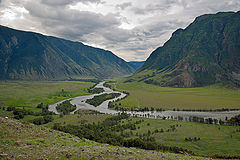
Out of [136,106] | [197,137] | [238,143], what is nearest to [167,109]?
[136,106]

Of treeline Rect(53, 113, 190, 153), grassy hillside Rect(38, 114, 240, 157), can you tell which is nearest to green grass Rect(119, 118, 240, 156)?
grassy hillside Rect(38, 114, 240, 157)

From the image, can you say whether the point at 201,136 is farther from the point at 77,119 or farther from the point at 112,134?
the point at 77,119

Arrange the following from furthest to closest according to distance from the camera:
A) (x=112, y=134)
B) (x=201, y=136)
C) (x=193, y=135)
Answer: (x=193, y=135) < (x=201, y=136) < (x=112, y=134)

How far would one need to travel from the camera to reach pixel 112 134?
212 ft

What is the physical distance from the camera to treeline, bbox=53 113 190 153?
5166 centimetres

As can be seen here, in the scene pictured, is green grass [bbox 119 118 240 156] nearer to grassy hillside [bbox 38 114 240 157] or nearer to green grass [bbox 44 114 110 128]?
grassy hillside [bbox 38 114 240 157]

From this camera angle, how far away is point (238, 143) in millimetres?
58812

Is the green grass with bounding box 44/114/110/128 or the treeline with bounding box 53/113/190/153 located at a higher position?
the treeline with bounding box 53/113/190/153

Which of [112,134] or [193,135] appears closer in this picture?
[112,134]

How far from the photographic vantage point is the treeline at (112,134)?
169 feet

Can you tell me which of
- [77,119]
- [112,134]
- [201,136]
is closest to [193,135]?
[201,136]

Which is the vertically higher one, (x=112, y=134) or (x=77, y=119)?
(x=112, y=134)

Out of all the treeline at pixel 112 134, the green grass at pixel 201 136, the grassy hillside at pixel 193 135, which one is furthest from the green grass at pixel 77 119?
the green grass at pixel 201 136

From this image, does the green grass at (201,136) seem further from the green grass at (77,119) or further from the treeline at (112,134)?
the green grass at (77,119)
